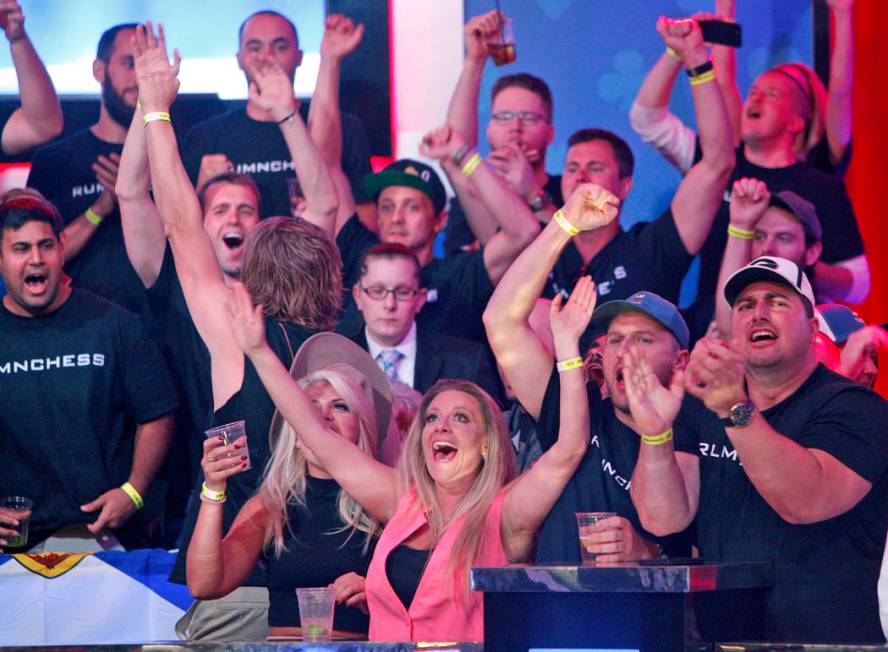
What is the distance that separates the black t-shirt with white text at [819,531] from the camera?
10.1ft

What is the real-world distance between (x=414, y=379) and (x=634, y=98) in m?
2.18

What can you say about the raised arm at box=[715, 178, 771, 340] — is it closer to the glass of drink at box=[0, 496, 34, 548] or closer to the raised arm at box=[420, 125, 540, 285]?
the raised arm at box=[420, 125, 540, 285]

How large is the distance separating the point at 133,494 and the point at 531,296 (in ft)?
6.50

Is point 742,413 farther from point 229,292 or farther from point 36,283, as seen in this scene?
point 36,283

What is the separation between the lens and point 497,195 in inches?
192

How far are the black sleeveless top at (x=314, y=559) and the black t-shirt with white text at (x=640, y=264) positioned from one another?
1.81 meters

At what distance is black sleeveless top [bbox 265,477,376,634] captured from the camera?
3574 mm

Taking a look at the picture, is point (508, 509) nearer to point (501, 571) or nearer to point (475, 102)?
point (501, 571)

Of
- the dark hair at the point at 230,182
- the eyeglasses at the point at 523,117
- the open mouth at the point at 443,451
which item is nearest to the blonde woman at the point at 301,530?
the open mouth at the point at 443,451

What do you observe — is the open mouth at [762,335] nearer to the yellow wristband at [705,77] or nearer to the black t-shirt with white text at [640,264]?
the black t-shirt with white text at [640,264]

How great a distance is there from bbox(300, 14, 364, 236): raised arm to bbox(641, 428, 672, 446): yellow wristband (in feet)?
8.52

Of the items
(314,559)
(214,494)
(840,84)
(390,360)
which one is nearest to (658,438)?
(314,559)

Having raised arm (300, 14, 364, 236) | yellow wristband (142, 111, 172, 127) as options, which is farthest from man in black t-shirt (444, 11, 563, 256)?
yellow wristband (142, 111, 172, 127)

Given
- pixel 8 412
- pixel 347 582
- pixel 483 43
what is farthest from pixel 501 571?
pixel 483 43
